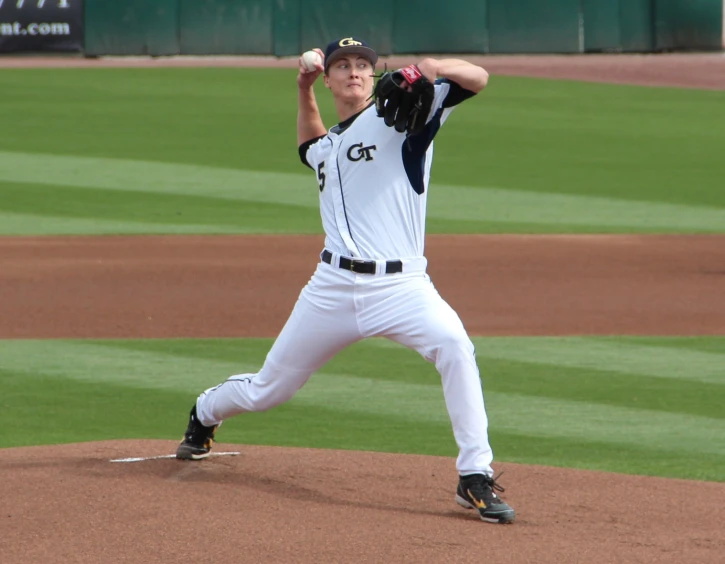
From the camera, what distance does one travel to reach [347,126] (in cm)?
511

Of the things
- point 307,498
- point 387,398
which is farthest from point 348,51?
point 387,398

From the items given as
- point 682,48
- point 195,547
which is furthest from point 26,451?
point 682,48

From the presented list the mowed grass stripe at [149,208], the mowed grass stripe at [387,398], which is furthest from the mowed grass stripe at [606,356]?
the mowed grass stripe at [149,208]

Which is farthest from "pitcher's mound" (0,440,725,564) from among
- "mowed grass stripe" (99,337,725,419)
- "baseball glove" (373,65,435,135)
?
"mowed grass stripe" (99,337,725,419)

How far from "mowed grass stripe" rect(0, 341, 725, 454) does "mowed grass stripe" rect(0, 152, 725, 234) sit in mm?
5469

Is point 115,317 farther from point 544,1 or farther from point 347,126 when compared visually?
point 544,1

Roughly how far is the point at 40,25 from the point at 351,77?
21.6 m

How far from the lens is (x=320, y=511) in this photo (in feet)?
16.0

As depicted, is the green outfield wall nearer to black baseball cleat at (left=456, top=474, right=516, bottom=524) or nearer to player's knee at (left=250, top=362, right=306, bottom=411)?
player's knee at (left=250, top=362, right=306, bottom=411)

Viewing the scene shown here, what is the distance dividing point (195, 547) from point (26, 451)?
1668mm

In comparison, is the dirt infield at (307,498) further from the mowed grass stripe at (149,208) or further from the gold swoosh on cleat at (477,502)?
the mowed grass stripe at (149,208)

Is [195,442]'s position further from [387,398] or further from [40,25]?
[40,25]

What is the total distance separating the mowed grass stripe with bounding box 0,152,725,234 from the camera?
1404 centimetres

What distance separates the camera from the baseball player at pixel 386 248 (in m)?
4.80
